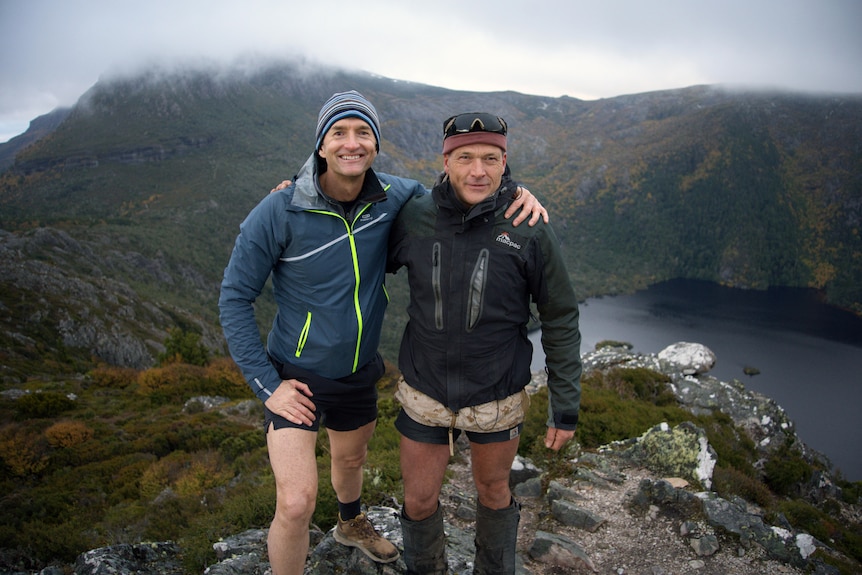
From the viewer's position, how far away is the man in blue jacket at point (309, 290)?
2.42 meters

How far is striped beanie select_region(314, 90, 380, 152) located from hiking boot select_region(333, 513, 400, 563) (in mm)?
2505

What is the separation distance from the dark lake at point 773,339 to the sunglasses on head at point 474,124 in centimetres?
3181

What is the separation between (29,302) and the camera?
1372 inches

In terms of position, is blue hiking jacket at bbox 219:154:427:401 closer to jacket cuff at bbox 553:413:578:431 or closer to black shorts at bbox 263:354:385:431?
black shorts at bbox 263:354:385:431

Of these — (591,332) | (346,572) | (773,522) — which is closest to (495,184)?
(346,572)

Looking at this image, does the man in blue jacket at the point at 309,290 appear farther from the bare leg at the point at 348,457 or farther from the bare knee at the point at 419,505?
the bare knee at the point at 419,505

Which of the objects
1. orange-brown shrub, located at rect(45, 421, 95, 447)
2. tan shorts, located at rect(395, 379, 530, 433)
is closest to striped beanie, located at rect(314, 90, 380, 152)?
tan shorts, located at rect(395, 379, 530, 433)

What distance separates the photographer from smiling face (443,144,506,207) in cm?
244

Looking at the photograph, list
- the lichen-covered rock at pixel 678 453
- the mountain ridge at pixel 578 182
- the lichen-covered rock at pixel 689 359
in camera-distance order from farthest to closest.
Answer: the mountain ridge at pixel 578 182
the lichen-covered rock at pixel 689 359
the lichen-covered rock at pixel 678 453

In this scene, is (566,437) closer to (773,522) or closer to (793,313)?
(773,522)

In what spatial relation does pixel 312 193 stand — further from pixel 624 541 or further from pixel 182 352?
pixel 182 352

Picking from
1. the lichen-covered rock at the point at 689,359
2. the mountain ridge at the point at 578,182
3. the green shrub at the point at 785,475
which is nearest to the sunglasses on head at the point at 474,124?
the green shrub at the point at 785,475

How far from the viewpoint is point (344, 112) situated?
2545 mm

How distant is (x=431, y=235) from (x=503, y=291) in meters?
0.48
